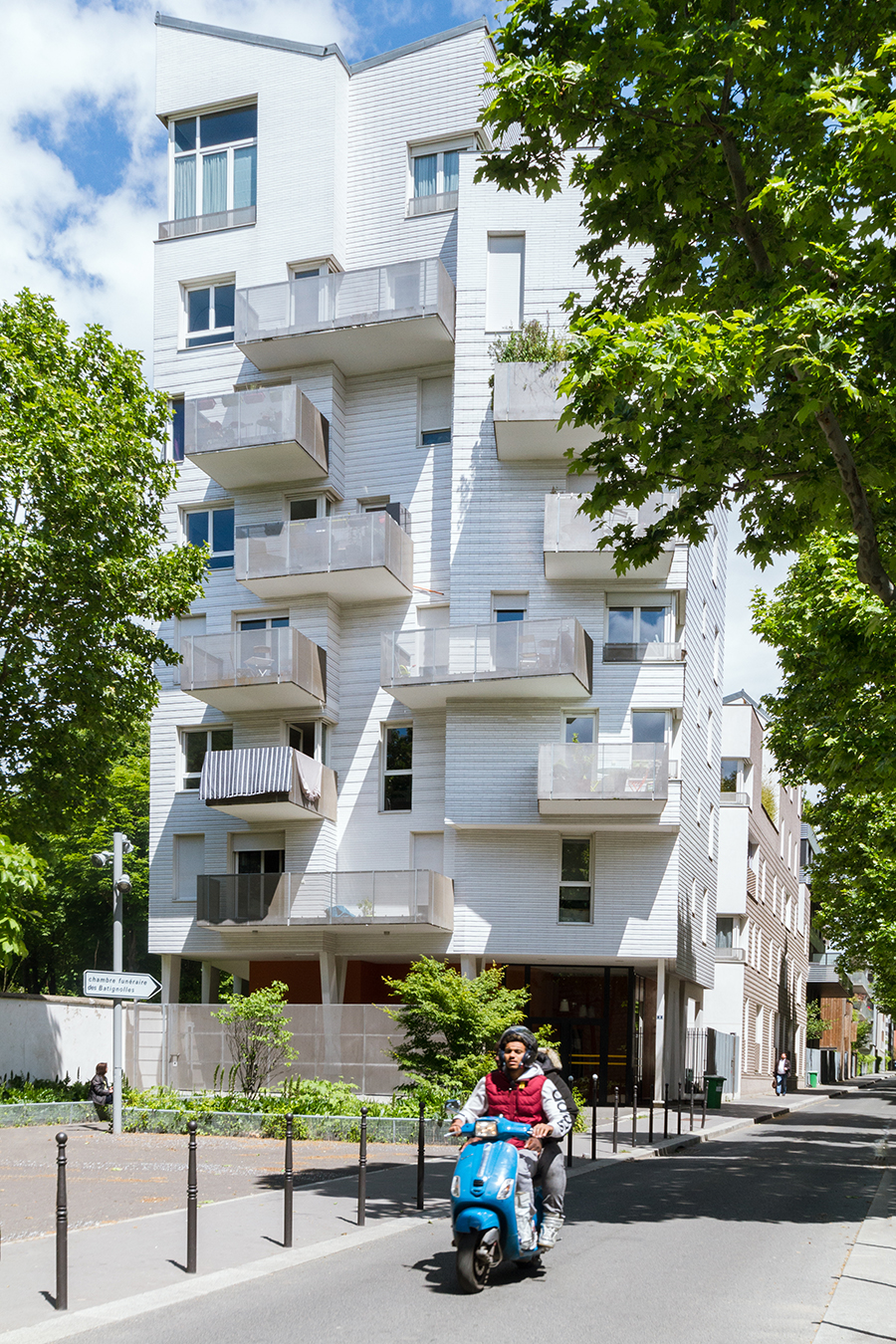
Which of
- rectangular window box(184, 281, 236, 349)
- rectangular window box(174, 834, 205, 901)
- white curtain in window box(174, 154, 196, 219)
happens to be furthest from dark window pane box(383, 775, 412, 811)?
white curtain in window box(174, 154, 196, 219)

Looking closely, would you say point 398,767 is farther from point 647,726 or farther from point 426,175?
point 426,175

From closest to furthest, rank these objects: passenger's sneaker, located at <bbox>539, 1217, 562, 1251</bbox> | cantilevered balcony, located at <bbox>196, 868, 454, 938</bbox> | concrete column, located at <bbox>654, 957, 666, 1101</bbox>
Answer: passenger's sneaker, located at <bbox>539, 1217, 562, 1251</bbox> < cantilevered balcony, located at <bbox>196, 868, 454, 938</bbox> < concrete column, located at <bbox>654, 957, 666, 1101</bbox>

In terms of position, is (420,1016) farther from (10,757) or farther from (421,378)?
(421,378)

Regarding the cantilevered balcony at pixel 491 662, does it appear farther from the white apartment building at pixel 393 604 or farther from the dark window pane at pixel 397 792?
the dark window pane at pixel 397 792

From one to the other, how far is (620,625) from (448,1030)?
14.8m

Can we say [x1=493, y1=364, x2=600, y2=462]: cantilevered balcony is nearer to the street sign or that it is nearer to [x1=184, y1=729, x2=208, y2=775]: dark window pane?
[x1=184, y1=729, x2=208, y2=775]: dark window pane

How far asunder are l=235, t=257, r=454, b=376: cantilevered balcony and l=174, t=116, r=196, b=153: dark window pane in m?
6.20

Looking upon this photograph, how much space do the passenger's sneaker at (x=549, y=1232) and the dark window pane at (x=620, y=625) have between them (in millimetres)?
23931

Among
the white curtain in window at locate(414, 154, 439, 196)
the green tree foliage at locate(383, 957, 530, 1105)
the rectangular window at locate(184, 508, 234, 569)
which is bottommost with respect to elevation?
the green tree foliage at locate(383, 957, 530, 1105)

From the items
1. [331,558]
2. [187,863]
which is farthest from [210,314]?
[187,863]

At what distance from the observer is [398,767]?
33.9 meters

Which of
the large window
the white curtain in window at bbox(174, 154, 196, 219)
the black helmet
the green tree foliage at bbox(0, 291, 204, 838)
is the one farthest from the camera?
the white curtain in window at bbox(174, 154, 196, 219)

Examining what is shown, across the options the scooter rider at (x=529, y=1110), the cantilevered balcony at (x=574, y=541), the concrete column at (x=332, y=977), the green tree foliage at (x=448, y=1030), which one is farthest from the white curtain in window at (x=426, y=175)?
the scooter rider at (x=529, y=1110)

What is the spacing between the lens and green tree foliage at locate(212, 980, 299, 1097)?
2227 centimetres
